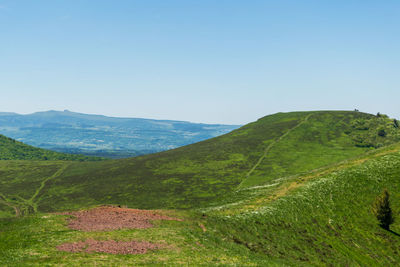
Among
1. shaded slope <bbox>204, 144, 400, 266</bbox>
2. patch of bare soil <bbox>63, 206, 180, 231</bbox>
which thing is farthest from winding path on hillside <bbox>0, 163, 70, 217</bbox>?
shaded slope <bbox>204, 144, 400, 266</bbox>

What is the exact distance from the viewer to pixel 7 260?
30344 millimetres

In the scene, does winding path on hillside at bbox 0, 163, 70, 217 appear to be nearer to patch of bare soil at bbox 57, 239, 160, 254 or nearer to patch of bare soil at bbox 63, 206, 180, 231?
patch of bare soil at bbox 63, 206, 180, 231

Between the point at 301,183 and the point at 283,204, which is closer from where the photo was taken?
the point at 283,204

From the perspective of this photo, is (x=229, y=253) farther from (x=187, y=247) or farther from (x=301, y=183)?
(x=301, y=183)

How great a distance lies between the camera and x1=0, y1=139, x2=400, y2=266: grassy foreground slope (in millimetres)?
34894

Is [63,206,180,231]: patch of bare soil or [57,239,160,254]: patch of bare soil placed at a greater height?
[57,239,160,254]: patch of bare soil

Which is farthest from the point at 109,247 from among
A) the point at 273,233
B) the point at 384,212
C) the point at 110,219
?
the point at 384,212

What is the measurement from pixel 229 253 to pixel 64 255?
20474mm

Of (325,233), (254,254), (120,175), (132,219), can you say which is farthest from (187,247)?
(120,175)

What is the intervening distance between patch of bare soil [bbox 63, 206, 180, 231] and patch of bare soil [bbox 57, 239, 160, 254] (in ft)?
21.2

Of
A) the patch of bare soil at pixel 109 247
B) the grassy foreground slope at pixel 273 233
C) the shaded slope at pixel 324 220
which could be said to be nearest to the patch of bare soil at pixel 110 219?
the grassy foreground slope at pixel 273 233

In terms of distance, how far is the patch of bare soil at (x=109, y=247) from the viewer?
115 ft

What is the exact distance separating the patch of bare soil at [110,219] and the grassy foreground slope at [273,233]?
2.45m

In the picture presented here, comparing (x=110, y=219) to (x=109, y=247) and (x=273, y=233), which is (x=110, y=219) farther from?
(x=273, y=233)
